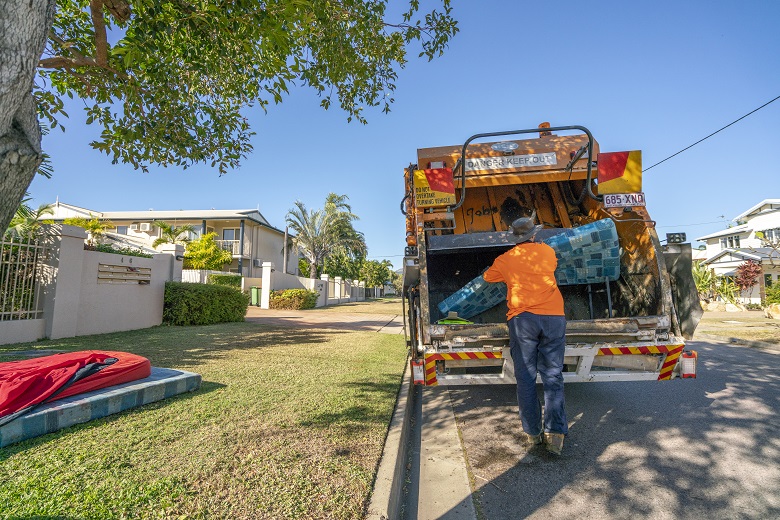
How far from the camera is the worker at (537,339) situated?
11.4 feet

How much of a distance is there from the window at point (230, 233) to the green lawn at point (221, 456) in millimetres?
27959

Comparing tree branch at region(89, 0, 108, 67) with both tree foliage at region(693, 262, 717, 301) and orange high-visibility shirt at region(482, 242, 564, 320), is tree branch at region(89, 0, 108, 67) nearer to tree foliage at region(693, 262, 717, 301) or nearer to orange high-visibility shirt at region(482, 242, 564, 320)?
orange high-visibility shirt at region(482, 242, 564, 320)

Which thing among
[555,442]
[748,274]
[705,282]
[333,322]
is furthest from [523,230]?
[705,282]

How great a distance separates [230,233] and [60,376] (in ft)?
99.6

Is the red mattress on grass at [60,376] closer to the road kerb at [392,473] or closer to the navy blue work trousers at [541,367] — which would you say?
the road kerb at [392,473]

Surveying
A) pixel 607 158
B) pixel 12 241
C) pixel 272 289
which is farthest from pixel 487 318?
pixel 272 289

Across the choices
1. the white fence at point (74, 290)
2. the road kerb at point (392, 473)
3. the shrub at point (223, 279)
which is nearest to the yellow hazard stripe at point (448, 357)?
the road kerb at point (392, 473)

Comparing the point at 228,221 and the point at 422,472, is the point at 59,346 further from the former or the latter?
the point at 228,221

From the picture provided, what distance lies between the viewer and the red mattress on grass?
10.1 ft

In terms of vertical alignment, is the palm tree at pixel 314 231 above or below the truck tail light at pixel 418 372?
above

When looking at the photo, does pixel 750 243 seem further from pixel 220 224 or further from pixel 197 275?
pixel 220 224

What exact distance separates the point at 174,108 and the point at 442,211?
444 centimetres

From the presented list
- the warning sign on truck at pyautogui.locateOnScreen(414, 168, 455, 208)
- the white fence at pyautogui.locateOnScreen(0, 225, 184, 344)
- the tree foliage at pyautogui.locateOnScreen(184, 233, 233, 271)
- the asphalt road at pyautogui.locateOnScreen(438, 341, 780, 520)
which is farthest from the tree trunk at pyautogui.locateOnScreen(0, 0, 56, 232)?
the tree foliage at pyautogui.locateOnScreen(184, 233, 233, 271)

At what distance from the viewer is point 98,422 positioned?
132 inches
